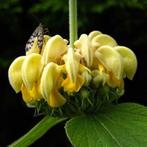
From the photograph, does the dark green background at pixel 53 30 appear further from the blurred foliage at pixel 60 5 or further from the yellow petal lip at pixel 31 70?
the yellow petal lip at pixel 31 70

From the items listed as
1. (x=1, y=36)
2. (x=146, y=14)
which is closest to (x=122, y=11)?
(x=146, y=14)

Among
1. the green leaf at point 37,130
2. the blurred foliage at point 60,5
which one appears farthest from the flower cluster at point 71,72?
the blurred foliage at point 60,5

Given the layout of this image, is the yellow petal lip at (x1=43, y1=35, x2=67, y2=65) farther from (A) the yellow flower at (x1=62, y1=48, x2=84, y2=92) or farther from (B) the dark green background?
(B) the dark green background

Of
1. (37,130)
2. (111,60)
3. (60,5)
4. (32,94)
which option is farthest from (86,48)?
(60,5)

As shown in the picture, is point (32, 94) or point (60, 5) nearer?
point (32, 94)

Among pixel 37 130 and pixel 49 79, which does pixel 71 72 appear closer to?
A: pixel 49 79

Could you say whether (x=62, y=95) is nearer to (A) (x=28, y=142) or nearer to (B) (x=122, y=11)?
(A) (x=28, y=142)

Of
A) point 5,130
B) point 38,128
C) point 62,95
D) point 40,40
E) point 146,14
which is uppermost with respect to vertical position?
point 40,40
